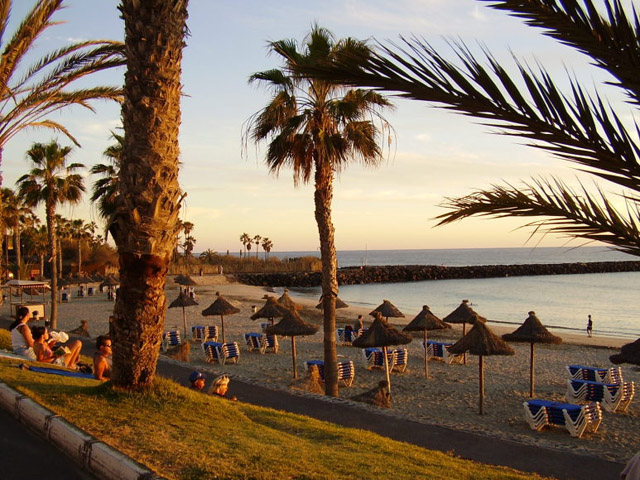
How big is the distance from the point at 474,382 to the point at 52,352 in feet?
37.5

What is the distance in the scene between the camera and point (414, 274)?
94.4 m

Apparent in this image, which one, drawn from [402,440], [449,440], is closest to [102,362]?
[402,440]

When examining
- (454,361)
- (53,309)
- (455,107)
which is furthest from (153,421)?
(53,309)

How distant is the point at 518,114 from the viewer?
322cm

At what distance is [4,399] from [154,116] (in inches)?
159

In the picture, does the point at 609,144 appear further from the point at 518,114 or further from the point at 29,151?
the point at 29,151

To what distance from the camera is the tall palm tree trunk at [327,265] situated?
42.9 ft

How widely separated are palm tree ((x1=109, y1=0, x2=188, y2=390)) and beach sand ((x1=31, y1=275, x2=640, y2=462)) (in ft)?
16.0

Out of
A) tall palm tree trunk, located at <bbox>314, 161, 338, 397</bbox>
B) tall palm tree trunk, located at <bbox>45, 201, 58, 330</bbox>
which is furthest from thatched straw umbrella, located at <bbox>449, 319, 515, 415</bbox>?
tall palm tree trunk, located at <bbox>45, 201, 58, 330</bbox>

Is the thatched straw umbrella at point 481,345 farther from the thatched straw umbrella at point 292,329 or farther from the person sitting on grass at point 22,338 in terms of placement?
the person sitting on grass at point 22,338

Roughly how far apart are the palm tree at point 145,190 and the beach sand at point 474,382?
4885mm

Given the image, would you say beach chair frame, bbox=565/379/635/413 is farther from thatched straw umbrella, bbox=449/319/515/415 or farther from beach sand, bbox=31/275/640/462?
thatched straw umbrella, bbox=449/319/515/415

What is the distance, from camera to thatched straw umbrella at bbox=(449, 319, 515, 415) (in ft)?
42.9

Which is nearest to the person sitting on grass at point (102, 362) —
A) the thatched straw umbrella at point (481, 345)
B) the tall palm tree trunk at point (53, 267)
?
the thatched straw umbrella at point (481, 345)
